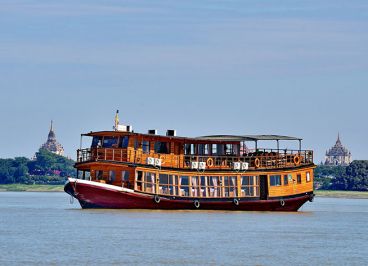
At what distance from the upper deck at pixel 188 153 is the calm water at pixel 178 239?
3639mm

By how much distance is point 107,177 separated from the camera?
80250mm

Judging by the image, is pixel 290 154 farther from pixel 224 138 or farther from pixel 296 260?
pixel 296 260

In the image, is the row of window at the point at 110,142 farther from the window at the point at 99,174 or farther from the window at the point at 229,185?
the window at the point at 229,185

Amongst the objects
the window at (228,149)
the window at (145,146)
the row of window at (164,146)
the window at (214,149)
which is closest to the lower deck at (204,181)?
the window at (145,146)

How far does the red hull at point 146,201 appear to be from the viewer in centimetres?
7825

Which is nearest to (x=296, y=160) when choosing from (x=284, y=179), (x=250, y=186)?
(x=284, y=179)

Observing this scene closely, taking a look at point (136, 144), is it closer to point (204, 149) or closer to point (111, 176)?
point (111, 176)

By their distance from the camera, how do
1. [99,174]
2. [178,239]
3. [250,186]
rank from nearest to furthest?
[178,239] → [99,174] → [250,186]

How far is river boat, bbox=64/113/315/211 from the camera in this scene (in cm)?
7956

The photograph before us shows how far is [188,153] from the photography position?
84125 millimetres

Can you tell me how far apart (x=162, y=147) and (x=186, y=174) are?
2503 millimetres

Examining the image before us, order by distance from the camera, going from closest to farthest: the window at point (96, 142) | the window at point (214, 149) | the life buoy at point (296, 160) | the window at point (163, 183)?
the window at point (163, 183), the window at point (96, 142), the window at point (214, 149), the life buoy at point (296, 160)

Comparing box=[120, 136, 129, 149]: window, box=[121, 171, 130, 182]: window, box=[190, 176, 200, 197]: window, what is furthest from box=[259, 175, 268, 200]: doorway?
box=[120, 136, 129, 149]: window

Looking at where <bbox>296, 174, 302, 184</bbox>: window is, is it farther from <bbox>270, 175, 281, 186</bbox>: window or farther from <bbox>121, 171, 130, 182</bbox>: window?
<bbox>121, 171, 130, 182</bbox>: window
